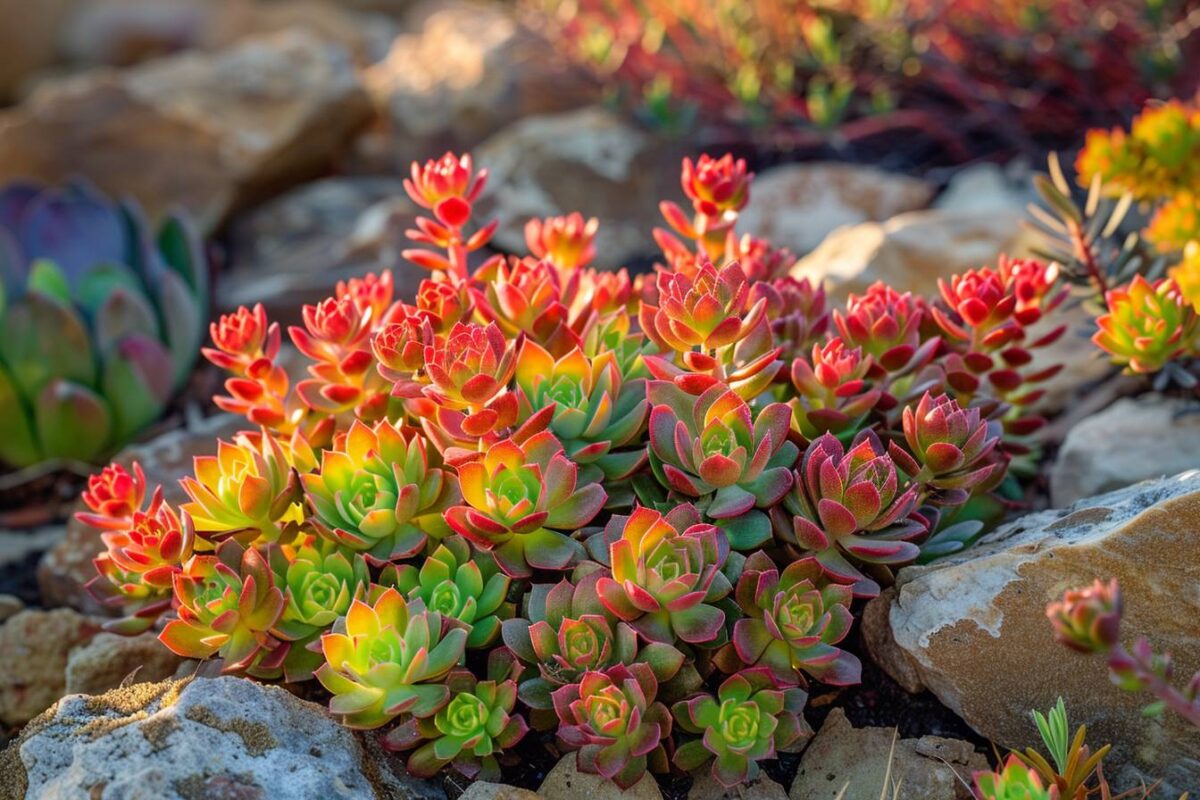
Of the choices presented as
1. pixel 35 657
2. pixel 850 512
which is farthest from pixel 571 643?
pixel 35 657

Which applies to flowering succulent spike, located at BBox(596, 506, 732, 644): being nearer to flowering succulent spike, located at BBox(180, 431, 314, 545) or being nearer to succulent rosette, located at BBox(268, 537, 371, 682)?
succulent rosette, located at BBox(268, 537, 371, 682)

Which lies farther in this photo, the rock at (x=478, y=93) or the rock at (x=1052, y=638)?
the rock at (x=478, y=93)

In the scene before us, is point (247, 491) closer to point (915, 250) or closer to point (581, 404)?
point (581, 404)

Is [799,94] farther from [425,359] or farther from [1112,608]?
[1112,608]

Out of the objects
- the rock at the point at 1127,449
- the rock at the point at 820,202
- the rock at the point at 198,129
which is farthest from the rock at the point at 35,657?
the rock at the point at 198,129

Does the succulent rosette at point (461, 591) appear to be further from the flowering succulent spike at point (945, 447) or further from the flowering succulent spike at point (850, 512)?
the flowering succulent spike at point (945, 447)

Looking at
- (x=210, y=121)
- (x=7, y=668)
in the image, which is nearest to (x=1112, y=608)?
(x=7, y=668)

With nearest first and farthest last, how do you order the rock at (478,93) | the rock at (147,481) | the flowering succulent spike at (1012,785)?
1. the flowering succulent spike at (1012,785)
2. the rock at (147,481)
3. the rock at (478,93)

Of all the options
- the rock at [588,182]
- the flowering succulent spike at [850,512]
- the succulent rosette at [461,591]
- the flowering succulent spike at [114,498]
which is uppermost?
the flowering succulent spike at [850,512]
